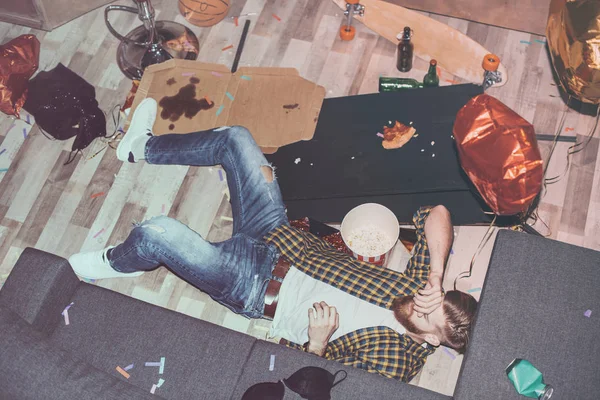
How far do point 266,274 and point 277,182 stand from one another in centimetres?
46

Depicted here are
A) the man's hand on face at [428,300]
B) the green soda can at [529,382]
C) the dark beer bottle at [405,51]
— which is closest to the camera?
the green soda can at [529,382]

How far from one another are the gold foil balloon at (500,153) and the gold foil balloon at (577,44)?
0.79ft

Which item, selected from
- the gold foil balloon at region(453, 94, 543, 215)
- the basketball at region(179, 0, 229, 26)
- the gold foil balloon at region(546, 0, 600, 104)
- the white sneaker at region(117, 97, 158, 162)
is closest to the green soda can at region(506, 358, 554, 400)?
the gold foil balloon at region(453, 94, 543, 215)

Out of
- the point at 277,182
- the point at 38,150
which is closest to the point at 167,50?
the point at 38,150

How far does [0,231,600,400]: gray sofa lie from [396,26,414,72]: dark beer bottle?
1279 mm

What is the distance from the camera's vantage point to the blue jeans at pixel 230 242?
96.3 inches

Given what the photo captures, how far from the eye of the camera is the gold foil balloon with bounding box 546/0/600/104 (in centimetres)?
198

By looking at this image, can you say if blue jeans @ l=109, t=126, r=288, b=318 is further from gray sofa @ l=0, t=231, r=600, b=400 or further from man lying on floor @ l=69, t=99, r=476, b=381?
gray sofa @ l=0, t=231, r=600, b=400

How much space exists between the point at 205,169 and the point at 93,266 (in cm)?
72

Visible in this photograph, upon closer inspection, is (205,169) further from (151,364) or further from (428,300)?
(428,300)

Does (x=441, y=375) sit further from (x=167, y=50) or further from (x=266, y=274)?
(x=167, y=50)

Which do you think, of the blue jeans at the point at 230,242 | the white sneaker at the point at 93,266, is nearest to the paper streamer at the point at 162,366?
the blue jeans at the point at 230,242

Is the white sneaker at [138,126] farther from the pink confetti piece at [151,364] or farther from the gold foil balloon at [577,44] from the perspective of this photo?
the gold foil balloon at [577,44]

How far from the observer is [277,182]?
275cm
